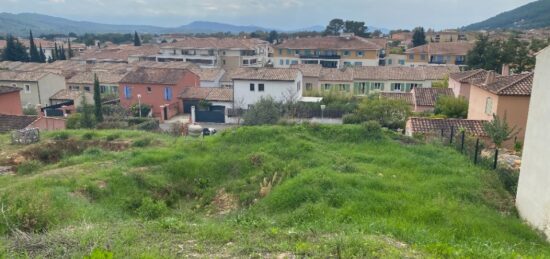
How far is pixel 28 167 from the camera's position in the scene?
14.8 meters

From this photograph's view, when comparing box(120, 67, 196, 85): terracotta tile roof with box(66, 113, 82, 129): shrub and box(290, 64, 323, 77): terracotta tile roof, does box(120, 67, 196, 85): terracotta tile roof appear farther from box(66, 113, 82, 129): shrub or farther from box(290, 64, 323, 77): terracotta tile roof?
box(290, 64, 323, 77): terracotta tile roof

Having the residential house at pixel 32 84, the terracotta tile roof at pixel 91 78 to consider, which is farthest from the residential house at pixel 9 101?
the terracotta tile roof at pixel 91 78

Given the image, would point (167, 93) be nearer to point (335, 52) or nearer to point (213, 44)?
point (213, 44)

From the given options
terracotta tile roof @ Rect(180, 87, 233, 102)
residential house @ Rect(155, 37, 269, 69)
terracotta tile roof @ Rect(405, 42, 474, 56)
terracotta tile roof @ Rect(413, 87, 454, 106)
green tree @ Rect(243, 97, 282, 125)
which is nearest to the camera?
green tree @ Rect(243, 97, 282, 125)

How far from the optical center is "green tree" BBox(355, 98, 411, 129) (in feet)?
87.0

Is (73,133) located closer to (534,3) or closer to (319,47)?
(319,47)

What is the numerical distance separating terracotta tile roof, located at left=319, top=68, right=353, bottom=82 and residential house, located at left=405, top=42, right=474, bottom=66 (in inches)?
866

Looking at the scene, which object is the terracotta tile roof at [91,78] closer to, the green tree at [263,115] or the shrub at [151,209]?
the green tree at [263,115]

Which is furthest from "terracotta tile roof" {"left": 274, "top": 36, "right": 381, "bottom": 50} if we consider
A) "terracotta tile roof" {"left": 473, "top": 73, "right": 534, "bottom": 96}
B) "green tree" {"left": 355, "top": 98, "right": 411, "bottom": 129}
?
"terracotta tile roof" {"left": 473, "top": 73, "right": 534, "bottom": 96}

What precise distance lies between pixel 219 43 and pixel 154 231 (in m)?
58.5

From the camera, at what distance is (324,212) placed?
1062cm

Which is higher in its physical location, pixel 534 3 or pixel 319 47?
pixel 534 3

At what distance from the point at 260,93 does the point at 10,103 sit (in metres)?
19.1

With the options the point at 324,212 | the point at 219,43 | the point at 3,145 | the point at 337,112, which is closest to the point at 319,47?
the point at 219,43
